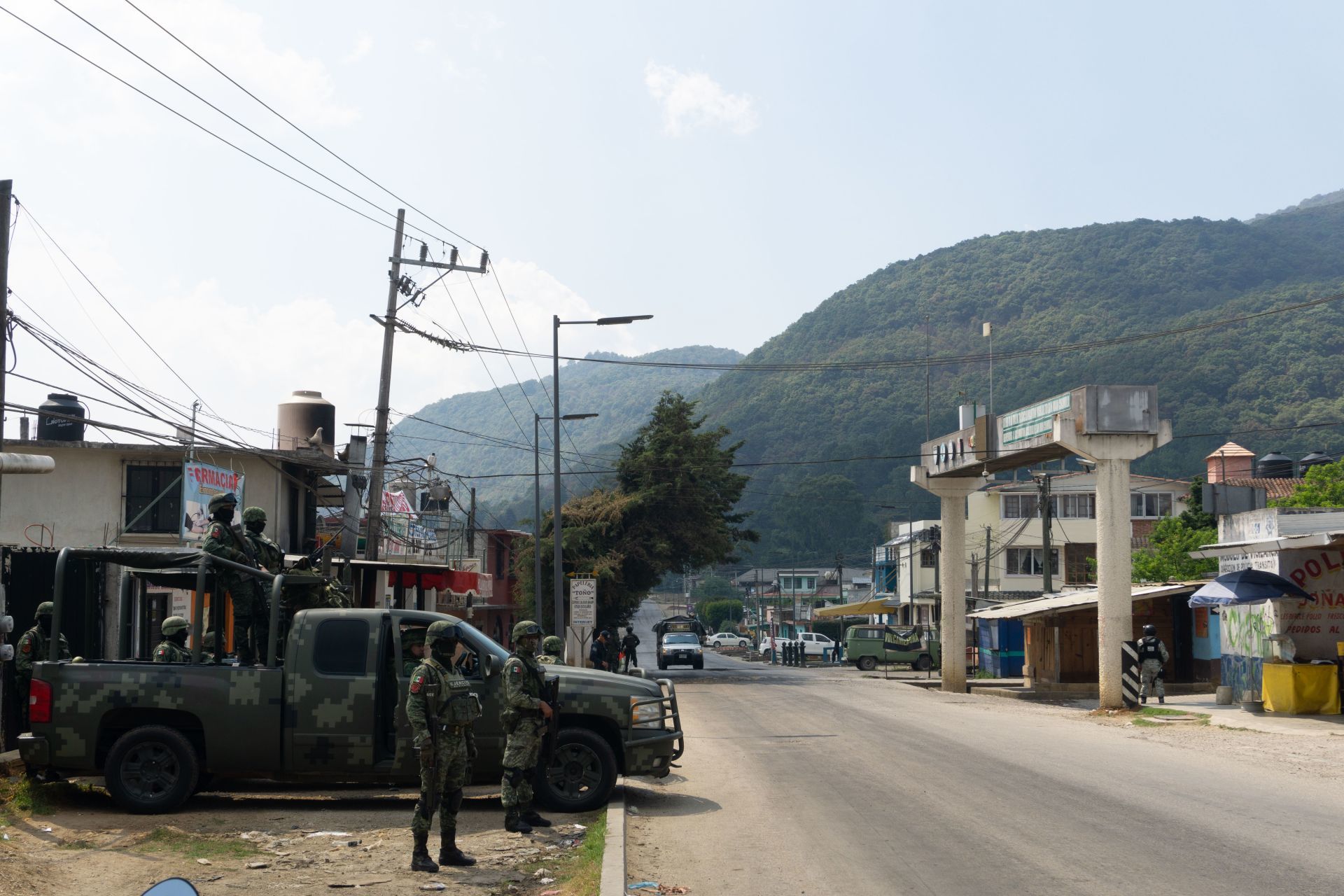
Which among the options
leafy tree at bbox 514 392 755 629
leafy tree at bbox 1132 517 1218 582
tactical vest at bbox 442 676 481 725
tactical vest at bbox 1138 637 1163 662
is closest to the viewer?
tactical vest at bbox 442 676 481 725

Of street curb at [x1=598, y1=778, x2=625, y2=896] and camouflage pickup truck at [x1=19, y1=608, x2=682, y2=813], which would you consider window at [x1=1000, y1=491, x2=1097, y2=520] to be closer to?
camouflage pickup truck at [x1=19, y1=608, x2=682, y2=813]

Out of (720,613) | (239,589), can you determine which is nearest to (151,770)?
(239,589)

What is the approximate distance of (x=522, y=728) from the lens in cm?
1028

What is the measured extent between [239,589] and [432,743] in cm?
379

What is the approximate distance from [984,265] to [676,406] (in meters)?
153

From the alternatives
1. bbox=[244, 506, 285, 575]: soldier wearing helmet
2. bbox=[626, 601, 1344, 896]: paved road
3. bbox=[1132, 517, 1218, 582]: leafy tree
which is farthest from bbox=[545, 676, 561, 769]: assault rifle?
bbox=[1132, 517, 1218, 582]: leafy tree

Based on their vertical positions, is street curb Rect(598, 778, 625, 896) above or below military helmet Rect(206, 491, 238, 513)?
below

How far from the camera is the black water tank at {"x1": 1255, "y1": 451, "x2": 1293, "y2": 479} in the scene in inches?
2416

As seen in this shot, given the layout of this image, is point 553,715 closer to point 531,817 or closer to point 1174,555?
point 531,817

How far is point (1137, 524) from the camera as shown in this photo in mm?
69875

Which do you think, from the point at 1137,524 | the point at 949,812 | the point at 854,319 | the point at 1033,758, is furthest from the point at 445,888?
the point at 854,319

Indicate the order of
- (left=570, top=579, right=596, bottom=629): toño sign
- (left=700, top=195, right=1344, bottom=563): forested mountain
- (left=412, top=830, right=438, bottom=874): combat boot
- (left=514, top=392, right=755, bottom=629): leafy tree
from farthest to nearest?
(left=700, top=195, right=1344, bottom=563): forested mountain
(left=514, top=392, right=755, bottom=629): leafy tree
(left=570, top=579, right=596, bottom=629): toño sign
(left=412, top=830, right=438, bottom=874): combat boot

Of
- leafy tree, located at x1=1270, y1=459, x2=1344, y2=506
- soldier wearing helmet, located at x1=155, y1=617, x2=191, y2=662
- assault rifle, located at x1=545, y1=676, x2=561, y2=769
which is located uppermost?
leafy tree, located at x1=1270, y1=459, x2=1344, y2=506

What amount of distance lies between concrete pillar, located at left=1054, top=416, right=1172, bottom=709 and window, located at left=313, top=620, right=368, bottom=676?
19197mm
